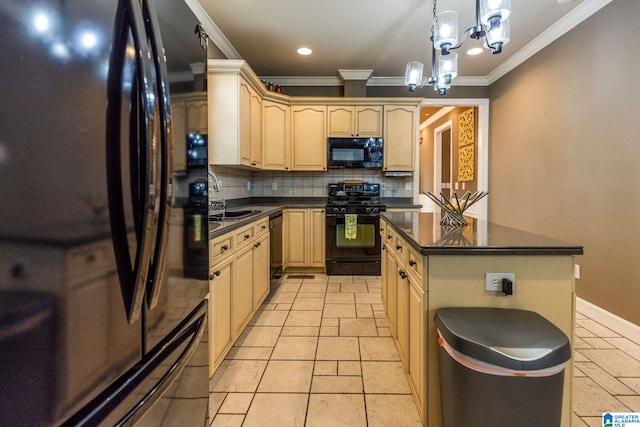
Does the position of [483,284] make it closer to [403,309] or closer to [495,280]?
[495,280]

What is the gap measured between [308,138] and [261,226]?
2.00 meters

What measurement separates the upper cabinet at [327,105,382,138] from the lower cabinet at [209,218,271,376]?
2.07 metres

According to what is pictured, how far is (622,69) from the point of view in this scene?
8.41ft

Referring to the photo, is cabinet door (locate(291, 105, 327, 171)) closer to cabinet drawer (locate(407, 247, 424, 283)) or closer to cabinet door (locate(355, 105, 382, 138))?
cabinet door (locate(355, 105, 382, 138))

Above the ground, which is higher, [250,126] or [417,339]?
[250,126]

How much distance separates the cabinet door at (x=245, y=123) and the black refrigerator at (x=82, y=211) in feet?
8.67

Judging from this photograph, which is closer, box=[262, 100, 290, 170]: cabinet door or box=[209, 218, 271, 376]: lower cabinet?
box=[209, 218, 271, 376]: lower cabinet

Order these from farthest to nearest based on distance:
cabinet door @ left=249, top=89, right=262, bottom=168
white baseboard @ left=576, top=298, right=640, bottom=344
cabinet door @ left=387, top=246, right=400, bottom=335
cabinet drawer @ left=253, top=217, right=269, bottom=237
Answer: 1. cabinet door @ left=249, top=89, right=262, bottom=168
2. cabinet drawer @ left=253, top=217, right=269, bottom=237
3. white baseboard @ left=576, top=298, right=640, bottom=344
4. cabinet door @ left=387, top=246, right=400, bottom=335

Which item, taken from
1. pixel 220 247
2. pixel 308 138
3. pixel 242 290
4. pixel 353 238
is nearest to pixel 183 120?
pixel 220 247

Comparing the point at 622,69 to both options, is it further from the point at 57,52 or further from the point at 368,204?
the point at 57,52

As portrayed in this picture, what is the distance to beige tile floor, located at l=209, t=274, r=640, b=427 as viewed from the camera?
165 centimetres

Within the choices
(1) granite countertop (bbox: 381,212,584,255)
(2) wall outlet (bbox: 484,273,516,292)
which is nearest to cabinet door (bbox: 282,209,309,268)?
(1) granite countertop (bbox: 381,212,584,255)

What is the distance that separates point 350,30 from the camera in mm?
3377

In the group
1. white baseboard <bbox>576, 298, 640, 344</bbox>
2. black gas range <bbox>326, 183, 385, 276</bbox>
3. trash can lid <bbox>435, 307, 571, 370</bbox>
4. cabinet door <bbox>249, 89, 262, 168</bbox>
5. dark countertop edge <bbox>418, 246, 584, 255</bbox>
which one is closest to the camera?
trash can lid <bbox>435, 307, 571, 370</bbox>
